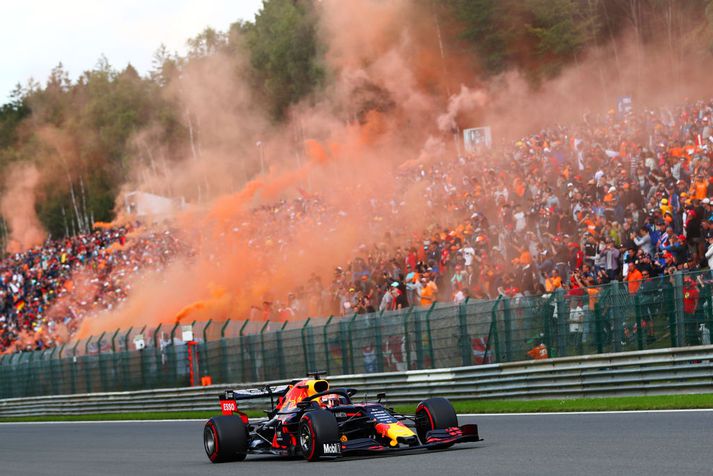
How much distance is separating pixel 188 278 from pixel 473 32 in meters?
A: 16.4

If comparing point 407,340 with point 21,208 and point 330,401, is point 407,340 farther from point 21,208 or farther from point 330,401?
point 21,208

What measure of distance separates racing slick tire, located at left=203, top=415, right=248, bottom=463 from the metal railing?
6957 millimetres

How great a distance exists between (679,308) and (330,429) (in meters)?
7.05

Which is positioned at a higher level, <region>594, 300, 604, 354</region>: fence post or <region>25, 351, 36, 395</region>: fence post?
<region>594, 300, 604, 354</region>: fence post

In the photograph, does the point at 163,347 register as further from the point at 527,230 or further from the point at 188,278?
the point at 188,278

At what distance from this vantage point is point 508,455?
44.2ft

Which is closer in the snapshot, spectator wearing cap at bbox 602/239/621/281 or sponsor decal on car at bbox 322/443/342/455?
sponsor decal on car at bbox 322/443/342/455

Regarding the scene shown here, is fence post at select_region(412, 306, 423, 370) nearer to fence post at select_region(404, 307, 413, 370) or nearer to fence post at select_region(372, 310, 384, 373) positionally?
fence post at select_region(404, 307, 413, 370)

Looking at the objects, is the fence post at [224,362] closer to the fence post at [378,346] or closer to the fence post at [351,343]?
the fence post at [351,343]

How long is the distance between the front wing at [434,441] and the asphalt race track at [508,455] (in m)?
0.13

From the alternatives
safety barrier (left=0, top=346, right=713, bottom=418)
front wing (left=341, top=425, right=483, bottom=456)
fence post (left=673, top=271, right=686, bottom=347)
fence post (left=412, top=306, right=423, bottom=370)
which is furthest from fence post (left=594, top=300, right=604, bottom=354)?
front wing (left=341, top=425, right=483, bottom=456)

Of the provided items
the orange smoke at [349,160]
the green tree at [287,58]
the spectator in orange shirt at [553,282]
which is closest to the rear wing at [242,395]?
the spectator in orange shirt at [553,282]

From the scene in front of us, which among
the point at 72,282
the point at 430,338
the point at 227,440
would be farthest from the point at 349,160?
the point at 227,440

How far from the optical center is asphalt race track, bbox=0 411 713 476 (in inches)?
468
